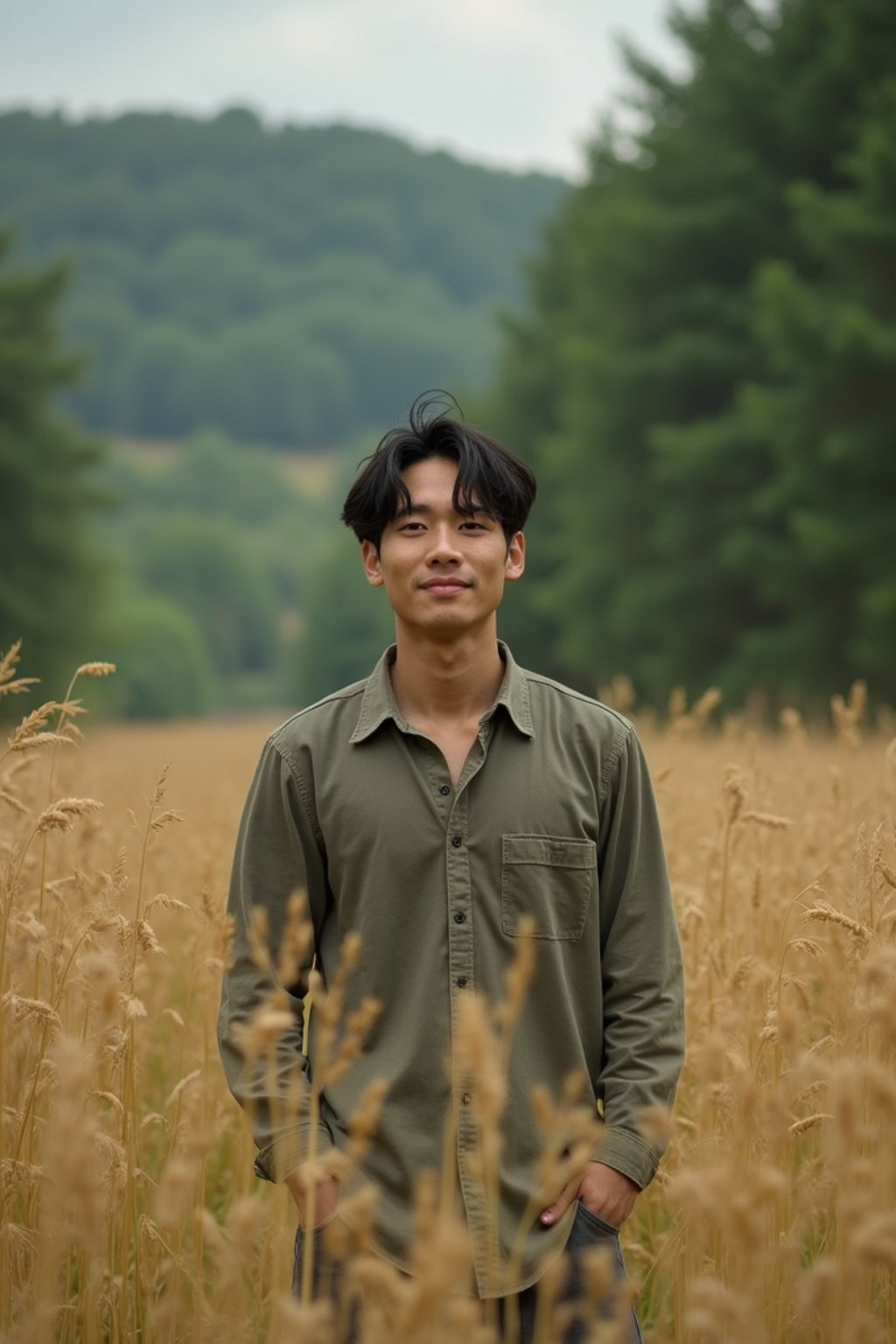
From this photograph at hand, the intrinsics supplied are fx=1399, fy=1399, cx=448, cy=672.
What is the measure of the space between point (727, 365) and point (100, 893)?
17578 mm

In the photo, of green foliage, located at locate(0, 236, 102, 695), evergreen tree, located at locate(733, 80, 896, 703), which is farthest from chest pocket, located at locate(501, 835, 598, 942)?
green foliage, located at locate(0, 236, 102, 695)

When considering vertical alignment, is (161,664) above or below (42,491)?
above

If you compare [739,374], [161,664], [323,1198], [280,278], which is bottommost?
[323,1198]

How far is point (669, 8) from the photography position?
69.3ft

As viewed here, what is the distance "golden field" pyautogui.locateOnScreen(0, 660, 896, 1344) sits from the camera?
1.37 meters

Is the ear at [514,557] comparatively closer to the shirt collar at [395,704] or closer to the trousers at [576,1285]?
the shirt collar at [395,704]

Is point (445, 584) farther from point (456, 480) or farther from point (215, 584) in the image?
point (215, 584)

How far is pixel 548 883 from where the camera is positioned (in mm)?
2279

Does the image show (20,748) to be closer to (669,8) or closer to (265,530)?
(669,8)

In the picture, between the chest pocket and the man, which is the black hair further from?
the chest pocket

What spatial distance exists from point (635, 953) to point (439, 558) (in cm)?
74

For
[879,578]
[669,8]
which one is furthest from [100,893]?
[669,8]

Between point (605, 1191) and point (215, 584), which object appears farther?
point (215, 584)

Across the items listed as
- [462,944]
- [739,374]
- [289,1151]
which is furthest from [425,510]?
[739,374]
